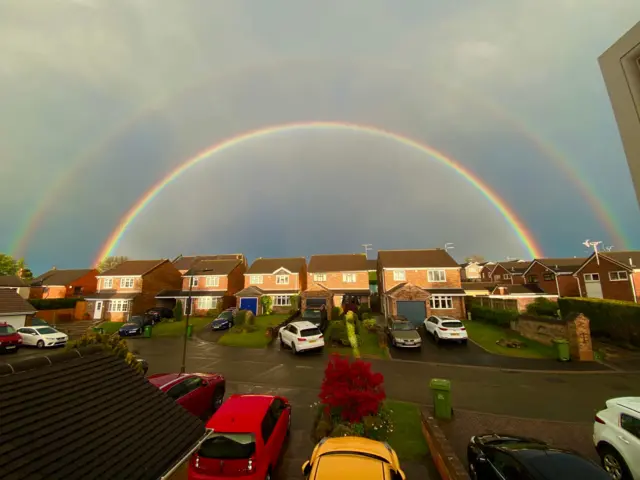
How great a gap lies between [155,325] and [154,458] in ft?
111

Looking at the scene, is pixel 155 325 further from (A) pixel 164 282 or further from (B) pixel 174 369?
(B) pixel 174 369

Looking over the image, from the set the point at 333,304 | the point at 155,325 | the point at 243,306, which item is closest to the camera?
the point at 155,325

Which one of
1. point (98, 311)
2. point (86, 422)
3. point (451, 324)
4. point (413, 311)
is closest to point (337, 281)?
point (413, 311)

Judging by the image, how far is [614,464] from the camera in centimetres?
700

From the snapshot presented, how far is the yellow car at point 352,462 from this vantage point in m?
5.28

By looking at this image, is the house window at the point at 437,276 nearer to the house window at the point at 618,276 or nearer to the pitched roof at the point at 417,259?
the pitched roof at the point at 417,259

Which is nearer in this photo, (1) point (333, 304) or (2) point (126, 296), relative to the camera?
Result: (1) point (333, 304)

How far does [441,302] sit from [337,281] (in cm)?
1351

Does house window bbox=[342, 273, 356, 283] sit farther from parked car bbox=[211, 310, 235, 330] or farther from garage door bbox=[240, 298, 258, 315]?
parked car bbox=[211, 310, 235, 330]

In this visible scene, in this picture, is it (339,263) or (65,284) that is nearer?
(339,263)

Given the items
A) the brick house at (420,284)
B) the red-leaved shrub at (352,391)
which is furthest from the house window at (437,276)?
the red-leaved shrub at (352,391)

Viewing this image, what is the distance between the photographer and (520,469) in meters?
5.46

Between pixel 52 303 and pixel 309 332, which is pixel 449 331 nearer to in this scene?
pixel 309 332

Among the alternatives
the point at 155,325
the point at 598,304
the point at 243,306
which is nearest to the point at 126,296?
the point at 155,325
